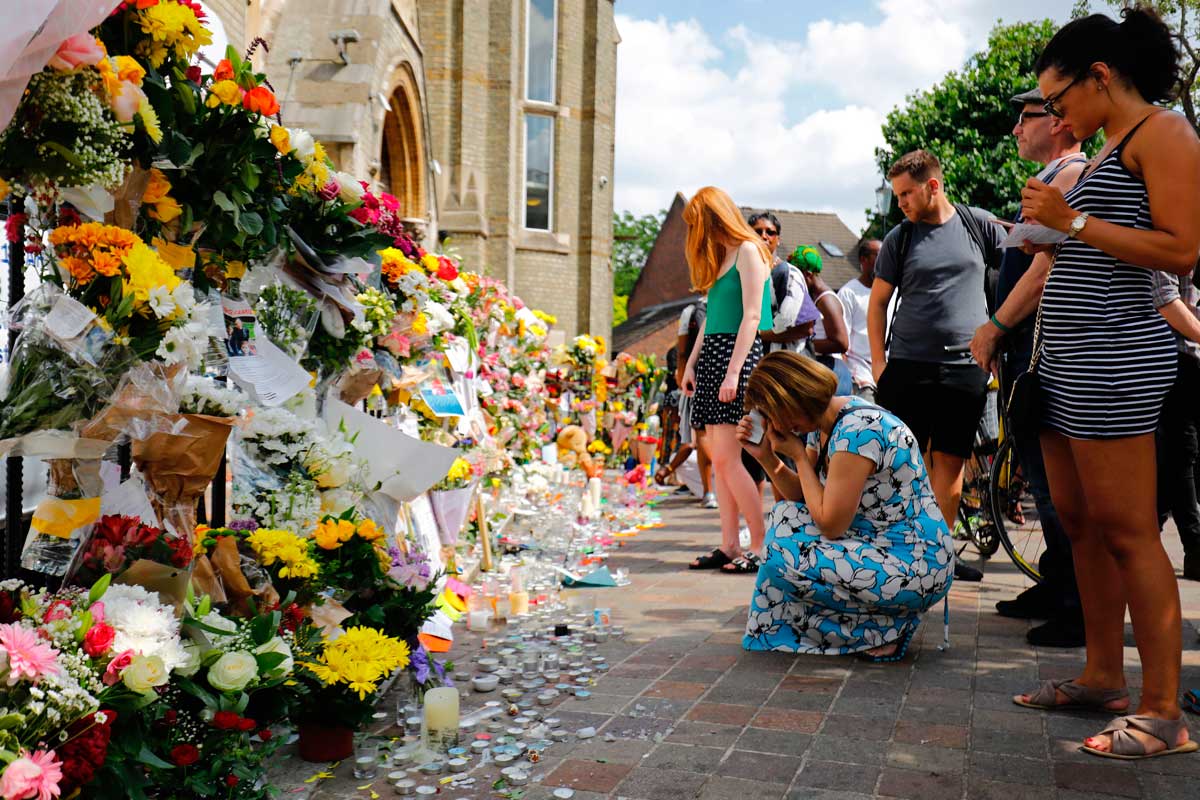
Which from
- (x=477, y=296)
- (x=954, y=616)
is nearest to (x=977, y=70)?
(x=477, y=296)

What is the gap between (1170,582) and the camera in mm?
2814

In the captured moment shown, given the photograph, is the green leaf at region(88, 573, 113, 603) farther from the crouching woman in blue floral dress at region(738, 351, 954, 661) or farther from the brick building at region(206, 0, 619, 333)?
the brick building at region(206, 0, 619, 333)

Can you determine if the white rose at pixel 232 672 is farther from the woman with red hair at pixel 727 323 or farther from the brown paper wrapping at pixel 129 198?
the woman with red hair at pixel 727 323

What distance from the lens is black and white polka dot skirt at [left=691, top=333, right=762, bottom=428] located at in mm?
5656

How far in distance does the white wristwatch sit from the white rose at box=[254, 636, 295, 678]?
235cm

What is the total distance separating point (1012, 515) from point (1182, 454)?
105cm

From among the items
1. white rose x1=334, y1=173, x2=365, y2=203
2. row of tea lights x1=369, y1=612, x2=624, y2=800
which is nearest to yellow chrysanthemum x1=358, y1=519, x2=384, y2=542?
row of tea lights x1=369, y1=612, x2=624, y2=800

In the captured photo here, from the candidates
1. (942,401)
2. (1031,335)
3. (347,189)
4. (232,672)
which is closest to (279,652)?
(232,672)

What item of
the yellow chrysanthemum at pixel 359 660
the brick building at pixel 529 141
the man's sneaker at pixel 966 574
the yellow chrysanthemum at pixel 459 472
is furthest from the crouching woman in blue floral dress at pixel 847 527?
the brick building at pixel 529 141

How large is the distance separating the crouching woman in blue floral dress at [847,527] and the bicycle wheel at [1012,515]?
116 centimetres

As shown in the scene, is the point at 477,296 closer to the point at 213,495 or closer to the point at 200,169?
the point at 213,495

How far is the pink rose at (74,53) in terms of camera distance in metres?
2.05

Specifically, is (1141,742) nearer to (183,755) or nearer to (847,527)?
(847,527)

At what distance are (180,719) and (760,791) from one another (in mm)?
1445
